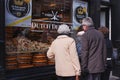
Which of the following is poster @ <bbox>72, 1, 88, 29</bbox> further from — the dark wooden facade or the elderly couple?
the elderly couple

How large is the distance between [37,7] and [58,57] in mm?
2509

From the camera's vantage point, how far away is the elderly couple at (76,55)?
17.1 ft

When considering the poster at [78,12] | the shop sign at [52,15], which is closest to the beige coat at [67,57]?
the shop sign at [52,15]

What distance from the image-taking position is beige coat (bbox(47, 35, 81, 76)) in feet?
17.0

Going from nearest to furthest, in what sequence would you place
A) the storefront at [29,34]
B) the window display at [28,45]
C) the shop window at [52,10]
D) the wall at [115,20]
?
the storefront at [29,34] → the window display at [28,45] → the shop window at [52,10] → the wall at [115,20]

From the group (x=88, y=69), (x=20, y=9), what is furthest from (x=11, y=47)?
(x=88, y=69)

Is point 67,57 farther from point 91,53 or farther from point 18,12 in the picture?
point 18,12

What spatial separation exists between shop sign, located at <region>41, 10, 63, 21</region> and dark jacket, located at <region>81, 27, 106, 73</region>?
2.33 m

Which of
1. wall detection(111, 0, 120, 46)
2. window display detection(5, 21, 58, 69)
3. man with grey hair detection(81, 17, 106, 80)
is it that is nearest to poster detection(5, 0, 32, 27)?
window display detection(5, 21, 58, 69)

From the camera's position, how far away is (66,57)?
5.21m

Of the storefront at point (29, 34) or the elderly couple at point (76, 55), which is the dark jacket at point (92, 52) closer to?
the elderly couple at point (76, 55)

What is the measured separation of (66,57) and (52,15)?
2860 mm

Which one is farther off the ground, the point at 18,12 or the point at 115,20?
the point at 18,12

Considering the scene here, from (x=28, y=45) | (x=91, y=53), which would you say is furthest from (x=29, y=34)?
(x=91, y=53)
